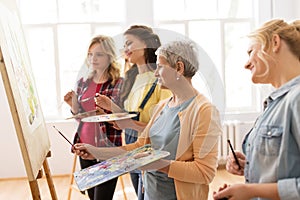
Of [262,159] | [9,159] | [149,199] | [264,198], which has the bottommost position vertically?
[9,159]

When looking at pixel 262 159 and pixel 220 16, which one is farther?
pixel 220 16

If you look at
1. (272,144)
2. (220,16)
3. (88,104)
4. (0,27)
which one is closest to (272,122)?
(272,144)

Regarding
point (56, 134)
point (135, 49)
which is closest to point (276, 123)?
point (135, 49)

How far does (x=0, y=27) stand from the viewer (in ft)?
6.05

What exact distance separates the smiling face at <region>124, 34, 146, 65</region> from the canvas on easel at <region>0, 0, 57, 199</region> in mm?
497

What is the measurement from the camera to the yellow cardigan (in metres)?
1.51

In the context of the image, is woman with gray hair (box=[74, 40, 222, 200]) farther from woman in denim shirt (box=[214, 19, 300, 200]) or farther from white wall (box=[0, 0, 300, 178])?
white wall (box=[0, 0, 300, 178])

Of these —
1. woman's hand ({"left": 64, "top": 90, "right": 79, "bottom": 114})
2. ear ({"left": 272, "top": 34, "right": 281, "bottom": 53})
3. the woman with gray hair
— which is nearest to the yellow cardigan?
the woman with gray hair

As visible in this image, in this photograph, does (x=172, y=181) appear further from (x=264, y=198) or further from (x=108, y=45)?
(x=108, y=45)

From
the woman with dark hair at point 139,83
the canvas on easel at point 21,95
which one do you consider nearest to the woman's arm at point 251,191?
the woman with dark hair at point 139,83

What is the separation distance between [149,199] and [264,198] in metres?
0.53

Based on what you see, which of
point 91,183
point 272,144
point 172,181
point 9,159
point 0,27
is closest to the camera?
point 272,144

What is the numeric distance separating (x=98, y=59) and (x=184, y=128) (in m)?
0.44

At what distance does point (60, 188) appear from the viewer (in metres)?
4.32
